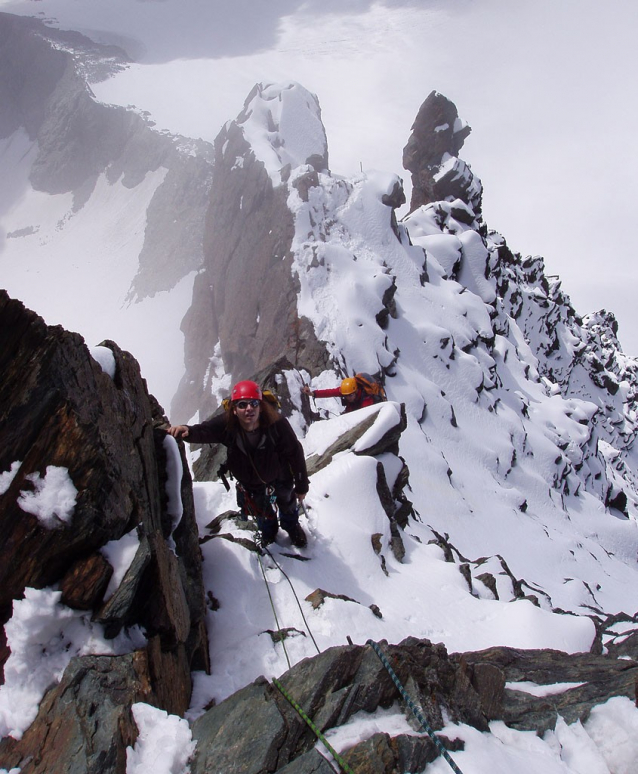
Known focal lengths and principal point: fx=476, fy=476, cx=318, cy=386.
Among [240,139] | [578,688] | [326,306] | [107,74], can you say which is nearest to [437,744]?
[578,688]

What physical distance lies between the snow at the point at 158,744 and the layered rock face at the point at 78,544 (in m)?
0.10

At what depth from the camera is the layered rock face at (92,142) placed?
2174 inches

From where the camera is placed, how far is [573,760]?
3.70 meters

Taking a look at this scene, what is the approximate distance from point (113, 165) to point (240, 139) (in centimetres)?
3807

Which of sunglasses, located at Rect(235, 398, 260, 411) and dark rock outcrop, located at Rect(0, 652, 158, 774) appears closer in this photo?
Answer: dark rock outcrop, located at Rect(0, 652, 158, 774)

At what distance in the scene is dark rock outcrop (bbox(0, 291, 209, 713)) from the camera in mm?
3525

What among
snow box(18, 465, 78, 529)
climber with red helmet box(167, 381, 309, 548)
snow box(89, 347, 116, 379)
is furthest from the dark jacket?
snow box(18, 465, 78, 529)

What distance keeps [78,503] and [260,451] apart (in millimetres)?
2553

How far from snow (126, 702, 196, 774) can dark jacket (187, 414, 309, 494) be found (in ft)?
9.49

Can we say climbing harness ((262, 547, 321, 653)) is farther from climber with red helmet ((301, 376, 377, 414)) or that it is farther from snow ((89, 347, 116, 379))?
climber with red helmet ((301, 376, 377, 414))

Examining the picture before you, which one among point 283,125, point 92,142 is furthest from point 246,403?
point 92,142

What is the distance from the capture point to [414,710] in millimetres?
3404

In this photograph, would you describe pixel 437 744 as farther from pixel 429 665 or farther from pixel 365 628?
pixel 365 628

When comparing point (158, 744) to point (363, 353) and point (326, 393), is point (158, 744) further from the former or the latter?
point (363, 353)
